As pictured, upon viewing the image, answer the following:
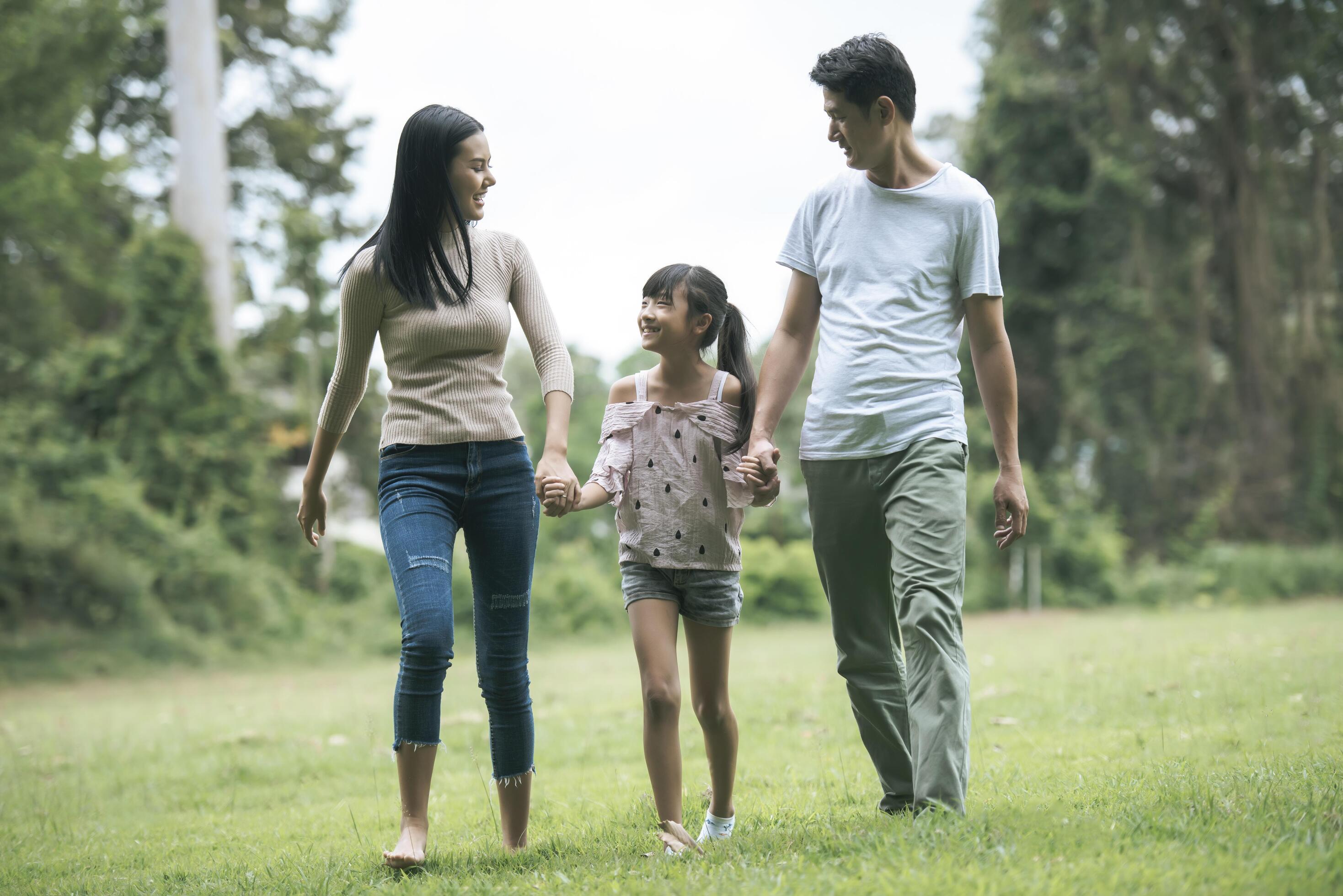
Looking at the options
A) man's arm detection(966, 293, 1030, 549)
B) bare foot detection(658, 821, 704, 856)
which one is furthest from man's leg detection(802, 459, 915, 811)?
bare foot detection(658, 821, 704, 856)

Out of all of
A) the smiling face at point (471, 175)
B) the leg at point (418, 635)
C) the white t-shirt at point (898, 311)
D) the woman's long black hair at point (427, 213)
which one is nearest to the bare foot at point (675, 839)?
the leg at point (418, 635)

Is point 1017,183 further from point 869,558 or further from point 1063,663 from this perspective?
point 869,558

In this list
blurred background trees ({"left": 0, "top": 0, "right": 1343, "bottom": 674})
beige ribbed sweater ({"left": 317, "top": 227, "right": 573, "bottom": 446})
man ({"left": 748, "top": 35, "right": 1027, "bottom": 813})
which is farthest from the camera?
blurred background trees ({"left": 0, "top": 0, "right": 1343, "bottom": 674})

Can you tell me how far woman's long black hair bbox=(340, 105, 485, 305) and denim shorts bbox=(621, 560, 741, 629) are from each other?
1.02 m

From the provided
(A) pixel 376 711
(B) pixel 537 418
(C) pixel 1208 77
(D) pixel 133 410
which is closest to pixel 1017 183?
(C) pixel 1208 77

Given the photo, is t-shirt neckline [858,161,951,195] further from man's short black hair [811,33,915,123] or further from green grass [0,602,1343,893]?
green grass [0,602,1343,893]

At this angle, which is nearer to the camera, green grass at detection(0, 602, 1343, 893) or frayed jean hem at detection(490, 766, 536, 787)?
green grass at detection(0, 602, 1343, 893)

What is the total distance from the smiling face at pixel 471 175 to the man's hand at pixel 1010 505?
70.6 inches

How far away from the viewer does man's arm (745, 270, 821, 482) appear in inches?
143

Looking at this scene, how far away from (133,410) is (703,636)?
17.8 m

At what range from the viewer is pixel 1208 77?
19938 mm

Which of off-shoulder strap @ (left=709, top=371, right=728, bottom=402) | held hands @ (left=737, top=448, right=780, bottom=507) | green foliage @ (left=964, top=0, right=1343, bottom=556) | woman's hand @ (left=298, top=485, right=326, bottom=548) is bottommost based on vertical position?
woman's hand @ (left=298, top=485, right=326, bottom=548)

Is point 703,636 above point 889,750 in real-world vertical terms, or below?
above

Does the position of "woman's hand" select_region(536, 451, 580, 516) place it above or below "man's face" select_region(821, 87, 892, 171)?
below
